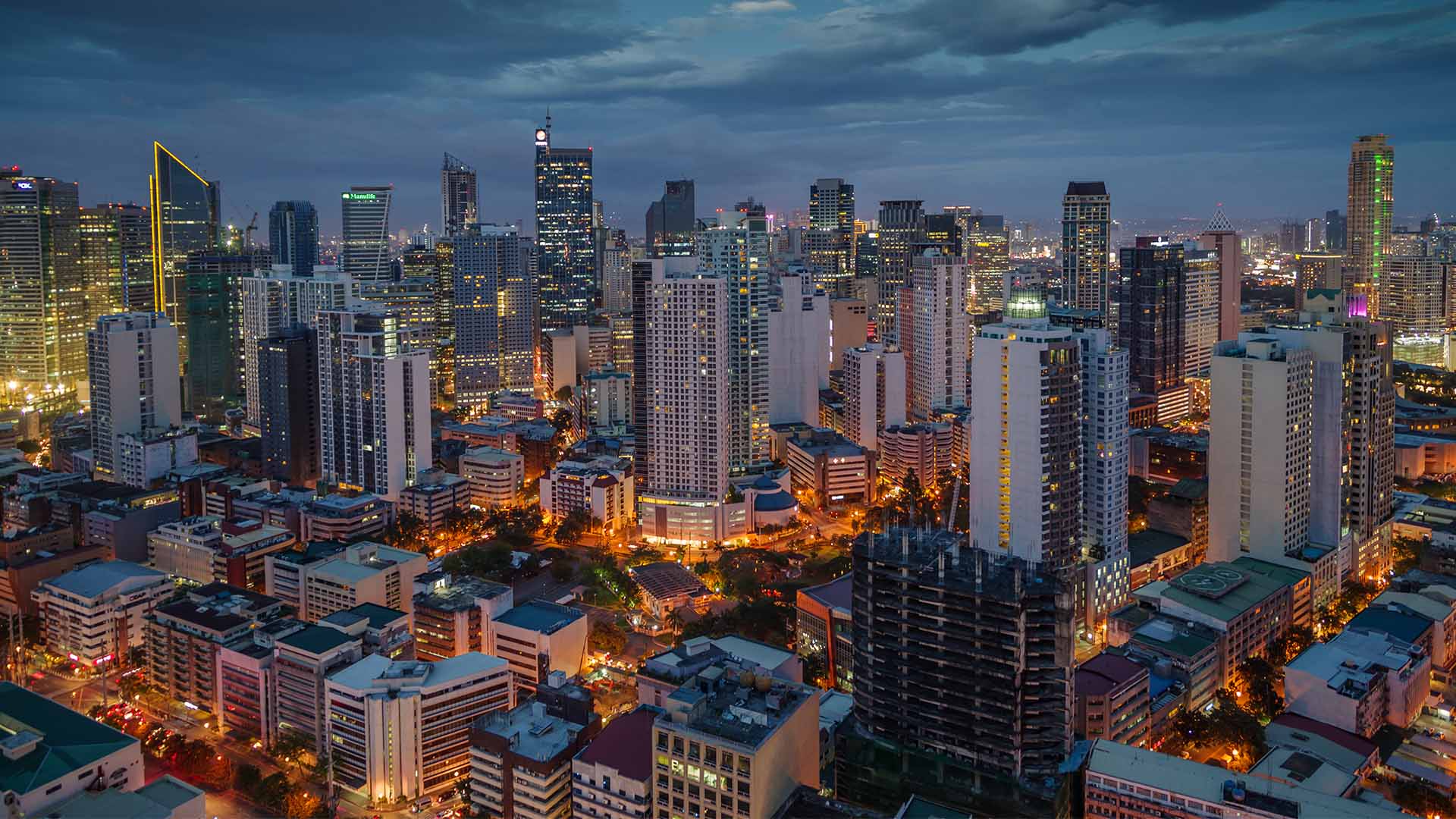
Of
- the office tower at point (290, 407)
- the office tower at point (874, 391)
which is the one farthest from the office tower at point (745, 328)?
the office tower at point (290, 407)

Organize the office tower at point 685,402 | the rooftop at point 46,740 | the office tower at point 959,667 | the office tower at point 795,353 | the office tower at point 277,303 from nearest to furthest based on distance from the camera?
the office tower at point 959,667 < the rooftop at point 46,740 < the office tower at point 685,402 < the office tower at point 795,353 < the office tower at point 277,303

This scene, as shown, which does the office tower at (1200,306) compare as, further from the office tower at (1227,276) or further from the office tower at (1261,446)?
the office tower at (1261,446)

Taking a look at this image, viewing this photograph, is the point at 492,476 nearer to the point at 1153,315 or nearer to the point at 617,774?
the point at 617,774

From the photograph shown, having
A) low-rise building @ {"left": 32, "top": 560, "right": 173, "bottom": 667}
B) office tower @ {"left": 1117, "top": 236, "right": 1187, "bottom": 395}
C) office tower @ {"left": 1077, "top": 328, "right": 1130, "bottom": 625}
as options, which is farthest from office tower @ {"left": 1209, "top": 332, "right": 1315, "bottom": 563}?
low-rise building @ {"left": 32, "top": 560, "right": 173, "bottom": 667}

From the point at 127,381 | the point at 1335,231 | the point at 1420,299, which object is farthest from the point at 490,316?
the point at 1335,231

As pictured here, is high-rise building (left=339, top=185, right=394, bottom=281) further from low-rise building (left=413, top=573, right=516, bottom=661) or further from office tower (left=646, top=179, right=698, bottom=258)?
low-rise building (left=413, top=573, right=516, bottom=661)

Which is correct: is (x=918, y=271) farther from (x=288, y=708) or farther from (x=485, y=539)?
(x=288, y=708)
